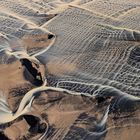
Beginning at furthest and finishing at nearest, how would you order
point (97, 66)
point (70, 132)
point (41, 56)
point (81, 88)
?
→ point (41, 56) → point (97, 66) → point (81, 88) → point (70, 132)

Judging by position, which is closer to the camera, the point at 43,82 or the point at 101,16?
the point at 43,82

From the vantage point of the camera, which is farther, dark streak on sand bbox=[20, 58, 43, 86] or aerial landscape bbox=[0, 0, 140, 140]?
dark streak on sand bbox=[20, 58, 43, 86]

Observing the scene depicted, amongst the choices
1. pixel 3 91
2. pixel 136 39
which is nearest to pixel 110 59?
pixel 136 39

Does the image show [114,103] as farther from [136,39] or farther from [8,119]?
[136,39]

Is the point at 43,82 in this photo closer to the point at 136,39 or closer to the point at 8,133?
the point at 8,133

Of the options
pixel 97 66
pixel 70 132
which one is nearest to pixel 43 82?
pixel 97 66

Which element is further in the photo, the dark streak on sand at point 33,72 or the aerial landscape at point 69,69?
the dark streak on sand at point 33,72

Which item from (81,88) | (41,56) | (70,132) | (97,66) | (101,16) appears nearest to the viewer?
(70,132)
